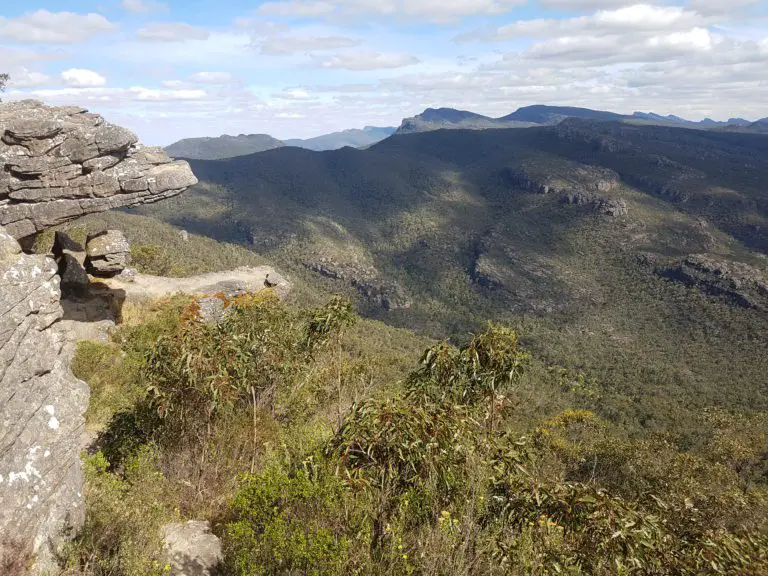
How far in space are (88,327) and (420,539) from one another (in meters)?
21.0

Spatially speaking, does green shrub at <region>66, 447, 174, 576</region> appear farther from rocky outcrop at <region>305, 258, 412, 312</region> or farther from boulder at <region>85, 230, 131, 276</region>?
rocky outcrop at <region>305, 258, 412, 312</region>

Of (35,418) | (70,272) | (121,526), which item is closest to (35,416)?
(35,418)

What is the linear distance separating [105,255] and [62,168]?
8.36 meters

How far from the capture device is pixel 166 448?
1090 cm

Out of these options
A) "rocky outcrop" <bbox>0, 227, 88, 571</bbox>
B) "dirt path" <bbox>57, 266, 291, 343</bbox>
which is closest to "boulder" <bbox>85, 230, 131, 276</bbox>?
"dirt path" <bbox>57, 266, 291, 343</bbox>

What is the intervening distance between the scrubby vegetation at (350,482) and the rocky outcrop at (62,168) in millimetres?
7967

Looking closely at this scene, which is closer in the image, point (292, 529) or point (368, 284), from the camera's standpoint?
point (292, 529)

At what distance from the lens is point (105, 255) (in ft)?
81.9

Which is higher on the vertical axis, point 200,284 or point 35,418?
point 35,418

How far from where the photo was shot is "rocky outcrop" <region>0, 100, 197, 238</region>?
16.5 m

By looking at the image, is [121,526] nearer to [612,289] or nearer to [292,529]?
[292,529]

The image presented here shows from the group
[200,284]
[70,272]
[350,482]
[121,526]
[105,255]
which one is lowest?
[200,284]

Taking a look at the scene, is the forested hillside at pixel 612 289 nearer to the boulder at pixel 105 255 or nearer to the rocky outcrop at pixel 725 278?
the rocky outcrop at pixel 725 278

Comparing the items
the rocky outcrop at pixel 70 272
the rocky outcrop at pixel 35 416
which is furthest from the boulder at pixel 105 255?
the rocky outcrop at pixel 35 416
